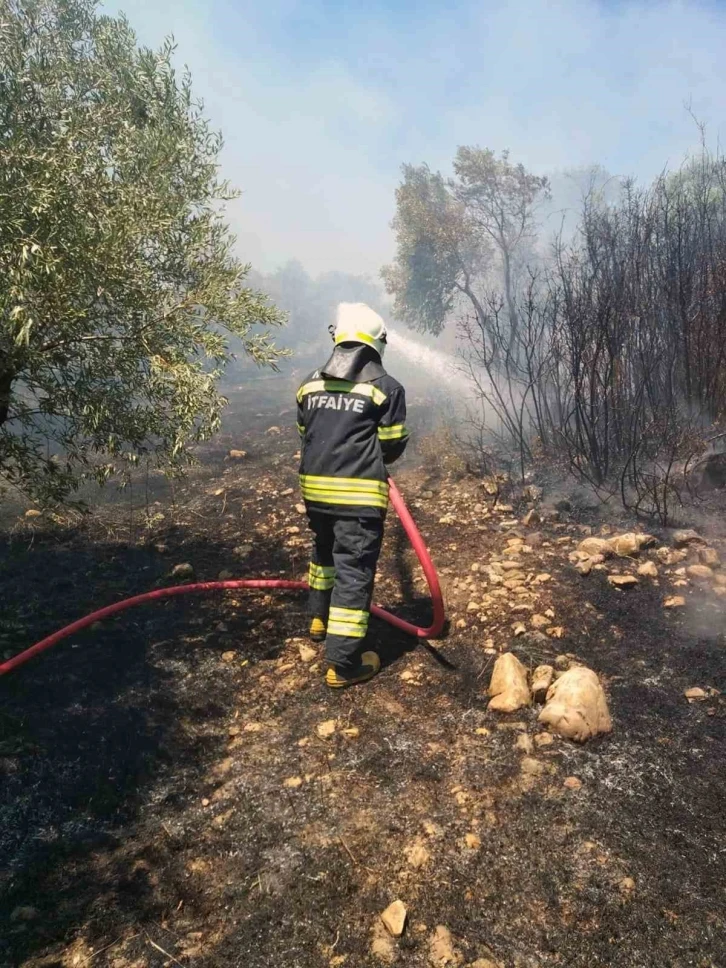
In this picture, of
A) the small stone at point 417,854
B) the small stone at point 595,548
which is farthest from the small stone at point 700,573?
the small stone at point 417,854

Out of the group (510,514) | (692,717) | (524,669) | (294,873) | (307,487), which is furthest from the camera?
(510,514)

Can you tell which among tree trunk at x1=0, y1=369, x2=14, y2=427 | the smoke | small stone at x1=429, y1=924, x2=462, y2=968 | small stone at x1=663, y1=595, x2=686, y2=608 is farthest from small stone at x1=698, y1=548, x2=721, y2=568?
the smoke

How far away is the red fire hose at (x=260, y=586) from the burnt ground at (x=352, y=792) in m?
0.10

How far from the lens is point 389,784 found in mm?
2461

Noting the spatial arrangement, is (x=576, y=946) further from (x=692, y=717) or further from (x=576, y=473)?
(x=576, y=473)

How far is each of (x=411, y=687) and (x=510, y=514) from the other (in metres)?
2.98

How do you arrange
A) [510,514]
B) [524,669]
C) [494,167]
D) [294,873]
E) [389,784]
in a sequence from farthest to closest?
[494,167], [510,514], [524,669], [389,784], [294,873]

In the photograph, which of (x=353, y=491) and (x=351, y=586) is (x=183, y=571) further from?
(x=353, y=491)

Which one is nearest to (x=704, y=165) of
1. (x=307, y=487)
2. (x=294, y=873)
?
(x=307, y=487)

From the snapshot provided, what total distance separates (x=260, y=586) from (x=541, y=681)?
2185 mm

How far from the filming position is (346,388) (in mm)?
3174

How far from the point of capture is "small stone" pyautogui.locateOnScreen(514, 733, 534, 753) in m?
2.56

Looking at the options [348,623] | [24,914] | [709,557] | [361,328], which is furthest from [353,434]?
[709,557]

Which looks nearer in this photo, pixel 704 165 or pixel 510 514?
pixel 510 514
